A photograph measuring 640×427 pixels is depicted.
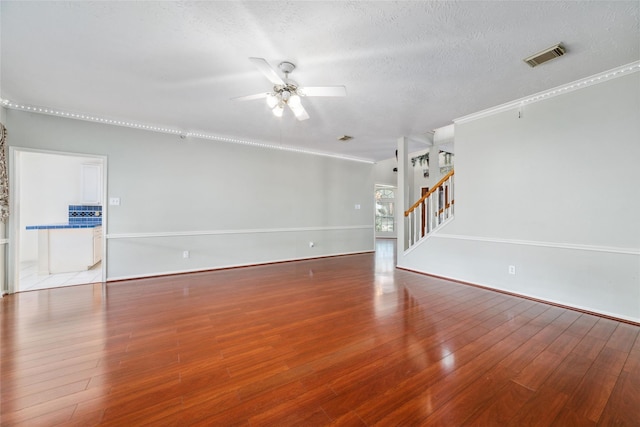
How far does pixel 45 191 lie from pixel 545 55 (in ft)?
29.8

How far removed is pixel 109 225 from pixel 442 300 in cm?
541

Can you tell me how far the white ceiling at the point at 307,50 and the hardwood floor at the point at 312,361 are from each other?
276cm

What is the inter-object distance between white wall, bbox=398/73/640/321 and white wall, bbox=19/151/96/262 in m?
7.85

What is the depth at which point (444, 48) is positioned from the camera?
2.36 metres

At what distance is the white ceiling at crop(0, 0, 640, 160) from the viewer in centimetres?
192

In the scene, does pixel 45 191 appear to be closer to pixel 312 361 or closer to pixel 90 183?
pixel 90 183

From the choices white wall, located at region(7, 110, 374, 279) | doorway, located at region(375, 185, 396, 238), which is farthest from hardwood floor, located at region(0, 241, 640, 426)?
doorway, located at region(375, 185, 396, 238)

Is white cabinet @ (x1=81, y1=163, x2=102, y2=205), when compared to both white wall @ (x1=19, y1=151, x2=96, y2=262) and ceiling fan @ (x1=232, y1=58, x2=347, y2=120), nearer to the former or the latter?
white wall @ (x1=19, y1=151, x2=96, y2=262)

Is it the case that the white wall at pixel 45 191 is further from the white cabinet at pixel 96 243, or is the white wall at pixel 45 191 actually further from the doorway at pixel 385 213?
the doorway at pixel 385 213

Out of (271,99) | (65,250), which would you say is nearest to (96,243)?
(65,250)

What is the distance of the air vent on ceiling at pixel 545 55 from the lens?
91.9 inches

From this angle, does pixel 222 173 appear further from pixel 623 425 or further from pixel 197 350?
pixel 623 425

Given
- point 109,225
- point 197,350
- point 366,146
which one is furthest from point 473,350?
point 109,225

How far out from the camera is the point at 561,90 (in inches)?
122
